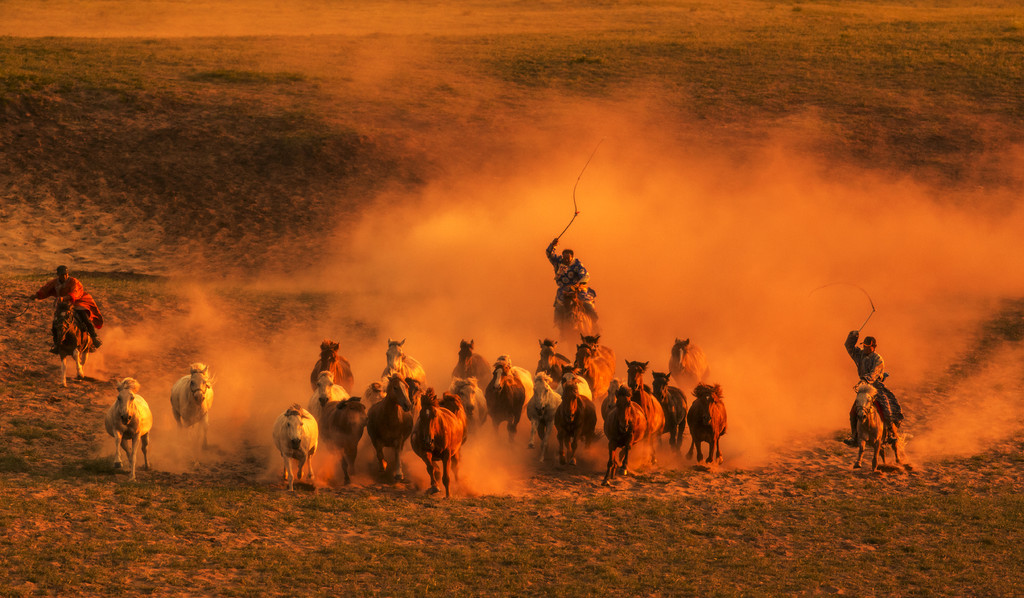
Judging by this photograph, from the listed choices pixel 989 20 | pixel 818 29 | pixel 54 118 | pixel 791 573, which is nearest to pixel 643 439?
pixel 791 573

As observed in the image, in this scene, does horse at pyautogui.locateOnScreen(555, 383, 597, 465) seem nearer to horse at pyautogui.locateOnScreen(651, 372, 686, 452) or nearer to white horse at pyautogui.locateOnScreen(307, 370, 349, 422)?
horse at pyautogui.locateOnScreen(651, 372, 686, 452)

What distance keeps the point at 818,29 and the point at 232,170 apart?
3176 cm

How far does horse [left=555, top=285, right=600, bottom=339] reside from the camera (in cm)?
2577

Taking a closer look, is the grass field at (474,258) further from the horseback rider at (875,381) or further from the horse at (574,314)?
the horse at (574,314)

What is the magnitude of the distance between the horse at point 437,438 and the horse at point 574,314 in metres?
7.54

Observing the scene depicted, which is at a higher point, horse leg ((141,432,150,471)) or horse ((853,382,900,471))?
horse ((853,382,900,471))

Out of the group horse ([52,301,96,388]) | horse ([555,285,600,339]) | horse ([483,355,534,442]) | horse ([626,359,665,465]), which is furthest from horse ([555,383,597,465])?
horse ([52,301,96,388])

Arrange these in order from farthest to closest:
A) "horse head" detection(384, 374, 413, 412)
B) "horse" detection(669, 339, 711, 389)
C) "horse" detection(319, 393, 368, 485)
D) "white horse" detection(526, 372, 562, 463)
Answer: "horse" detection(669, 339, 711, 389) → "white horse" detection(526, 372, 562, 463) → "horse" detection(319, 393, 368, 485) → "horse head" detection(384, 374, 413, 412)

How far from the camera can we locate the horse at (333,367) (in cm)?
2159

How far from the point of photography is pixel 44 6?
67.4 meters

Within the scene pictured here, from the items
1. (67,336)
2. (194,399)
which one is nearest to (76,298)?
(67,336)

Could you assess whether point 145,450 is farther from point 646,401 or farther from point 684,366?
point 684,366

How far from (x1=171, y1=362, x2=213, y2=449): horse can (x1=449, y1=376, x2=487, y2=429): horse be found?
4227 millimetres

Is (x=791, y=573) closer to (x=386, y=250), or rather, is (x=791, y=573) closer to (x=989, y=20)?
(x=386, y=250)
